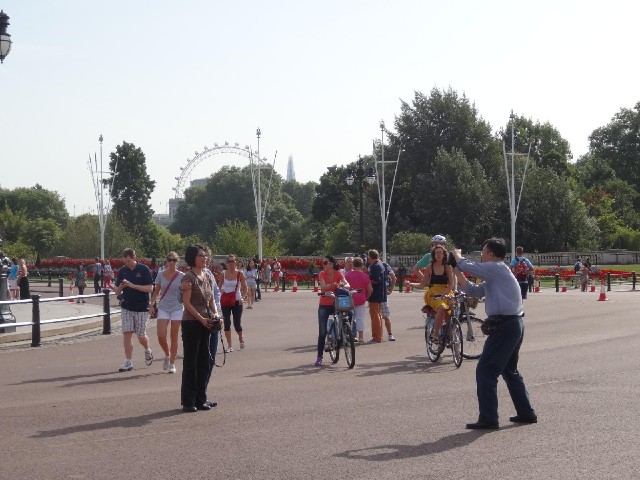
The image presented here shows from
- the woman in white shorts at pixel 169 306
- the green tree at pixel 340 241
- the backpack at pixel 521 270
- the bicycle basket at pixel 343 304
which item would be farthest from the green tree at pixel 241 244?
the bicycle basket at pixel 343 304

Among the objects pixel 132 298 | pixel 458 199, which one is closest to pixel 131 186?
pixel 458 199

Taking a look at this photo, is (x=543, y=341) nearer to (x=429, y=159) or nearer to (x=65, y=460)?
(x=65, y=460)

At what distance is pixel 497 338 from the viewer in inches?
384

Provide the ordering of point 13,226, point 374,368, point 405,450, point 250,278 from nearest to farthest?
point 405,450
point 374,368
point 250,278
point 13,226

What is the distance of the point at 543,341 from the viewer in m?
19.3

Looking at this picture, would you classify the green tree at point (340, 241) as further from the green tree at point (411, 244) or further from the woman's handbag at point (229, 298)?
the woman's handbag at point (229, 298)

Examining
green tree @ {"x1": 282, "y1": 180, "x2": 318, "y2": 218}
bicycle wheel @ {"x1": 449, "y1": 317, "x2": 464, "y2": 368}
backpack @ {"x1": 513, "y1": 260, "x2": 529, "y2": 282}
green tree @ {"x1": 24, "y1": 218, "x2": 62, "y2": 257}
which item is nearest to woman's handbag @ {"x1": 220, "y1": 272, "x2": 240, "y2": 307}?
bicycle wheel @ {"x1": 449, "y1": 317, "x2": 464, "y2": 368}

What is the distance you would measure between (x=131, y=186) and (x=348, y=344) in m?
94.6

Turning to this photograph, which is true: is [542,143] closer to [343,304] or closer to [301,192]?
[301,192]

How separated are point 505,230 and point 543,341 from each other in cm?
5574

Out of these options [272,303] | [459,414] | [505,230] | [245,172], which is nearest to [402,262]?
[505,230]

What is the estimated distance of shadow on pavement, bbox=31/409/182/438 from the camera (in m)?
9.88

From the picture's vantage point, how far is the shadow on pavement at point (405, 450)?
27.5 feet

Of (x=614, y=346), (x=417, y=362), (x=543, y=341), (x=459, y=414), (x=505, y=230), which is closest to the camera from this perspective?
A: (x=459, y=414)
